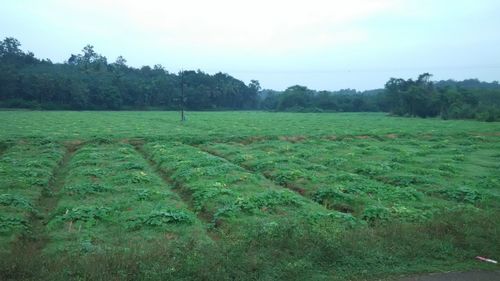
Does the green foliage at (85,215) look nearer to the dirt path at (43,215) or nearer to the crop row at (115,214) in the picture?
the crop row at (115,214)

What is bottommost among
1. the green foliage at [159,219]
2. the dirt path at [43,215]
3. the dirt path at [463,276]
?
the dirt path at [43,215]

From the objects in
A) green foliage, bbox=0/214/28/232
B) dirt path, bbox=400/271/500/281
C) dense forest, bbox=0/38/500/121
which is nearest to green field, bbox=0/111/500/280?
green foliage, bbox=0/214/28/232

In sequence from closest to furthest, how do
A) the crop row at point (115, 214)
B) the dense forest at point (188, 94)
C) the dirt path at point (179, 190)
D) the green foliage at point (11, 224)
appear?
the crop row at point (115, 214) → the green foliage at point (11, 224) → the dirt path at point (179, 190) → the dense forest at point (188, 94)

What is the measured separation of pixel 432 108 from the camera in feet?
303

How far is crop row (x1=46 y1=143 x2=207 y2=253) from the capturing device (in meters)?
10.9

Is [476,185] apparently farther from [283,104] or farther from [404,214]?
[283,104]

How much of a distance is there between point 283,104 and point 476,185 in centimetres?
11684

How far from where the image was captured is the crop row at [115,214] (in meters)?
10.9

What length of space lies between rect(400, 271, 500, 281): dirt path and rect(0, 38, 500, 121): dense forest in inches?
2908

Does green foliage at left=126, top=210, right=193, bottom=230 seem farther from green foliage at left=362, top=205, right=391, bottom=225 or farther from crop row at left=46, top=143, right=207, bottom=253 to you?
green foliage at left=362, top=205, right=391, bottom=225

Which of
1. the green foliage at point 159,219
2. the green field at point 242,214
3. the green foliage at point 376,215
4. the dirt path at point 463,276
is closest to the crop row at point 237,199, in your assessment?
the green field at point 242,214

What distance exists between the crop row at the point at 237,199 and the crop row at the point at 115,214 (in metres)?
0.79

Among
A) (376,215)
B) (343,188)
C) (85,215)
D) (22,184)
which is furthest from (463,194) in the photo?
(22,184)

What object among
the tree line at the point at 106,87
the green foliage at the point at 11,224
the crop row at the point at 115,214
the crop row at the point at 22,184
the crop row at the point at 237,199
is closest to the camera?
the crop row at the point at 115,214
